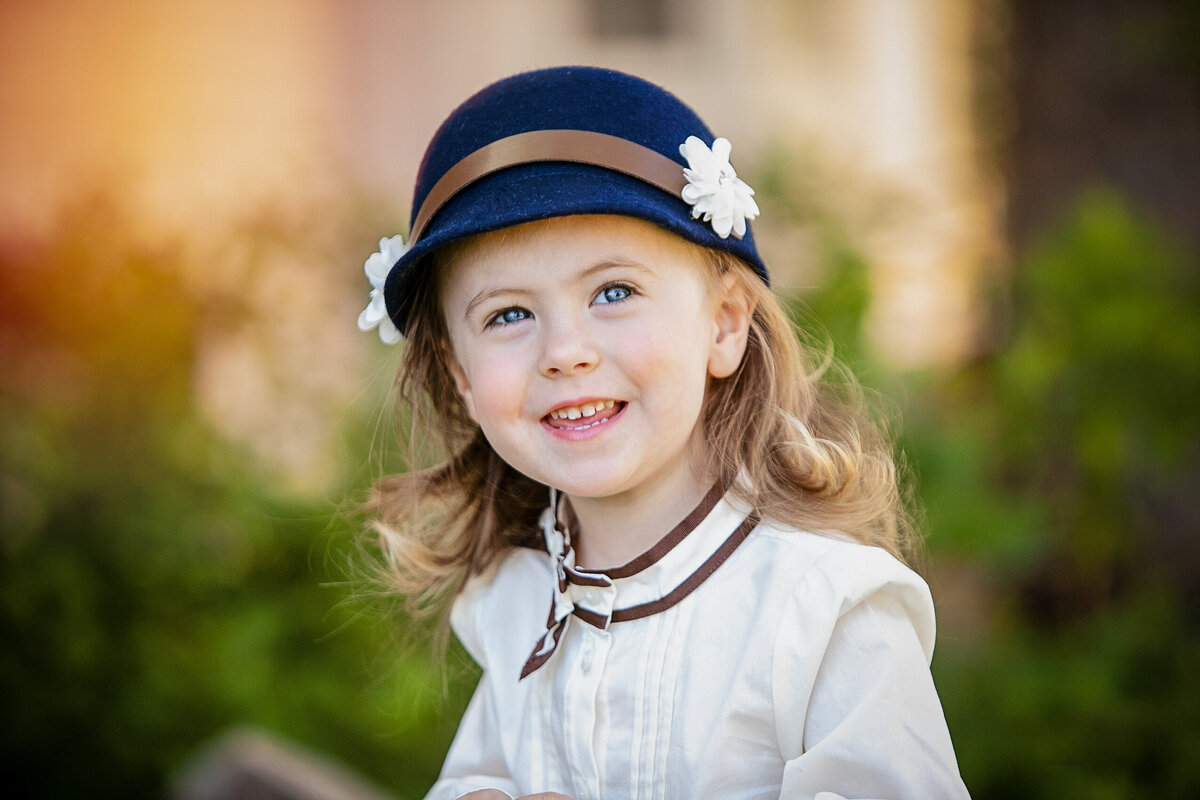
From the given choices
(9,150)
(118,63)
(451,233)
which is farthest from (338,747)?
(118,63)

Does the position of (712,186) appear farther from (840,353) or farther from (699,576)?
(840,353)

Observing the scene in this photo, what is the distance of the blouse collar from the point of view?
179cm

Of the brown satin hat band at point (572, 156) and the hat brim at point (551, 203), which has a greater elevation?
the brown satin hat band at point (572, 156)

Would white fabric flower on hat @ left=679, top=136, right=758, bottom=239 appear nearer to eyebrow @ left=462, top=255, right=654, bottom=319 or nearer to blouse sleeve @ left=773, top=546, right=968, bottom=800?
eyebrow @ left=462, top=255, right=654, bottom=319

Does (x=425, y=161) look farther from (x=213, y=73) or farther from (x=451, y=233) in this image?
(x=213, y=73)

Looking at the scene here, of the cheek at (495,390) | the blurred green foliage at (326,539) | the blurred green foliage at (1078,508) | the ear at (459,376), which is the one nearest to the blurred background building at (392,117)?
the blurred green foliage at (326,539)

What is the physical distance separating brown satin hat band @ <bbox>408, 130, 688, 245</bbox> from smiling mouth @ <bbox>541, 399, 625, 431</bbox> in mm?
352

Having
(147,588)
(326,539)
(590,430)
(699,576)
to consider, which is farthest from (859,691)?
(147,588)

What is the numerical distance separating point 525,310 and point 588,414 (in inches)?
7.8

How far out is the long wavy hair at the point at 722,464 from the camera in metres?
1.85

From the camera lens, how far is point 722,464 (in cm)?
189

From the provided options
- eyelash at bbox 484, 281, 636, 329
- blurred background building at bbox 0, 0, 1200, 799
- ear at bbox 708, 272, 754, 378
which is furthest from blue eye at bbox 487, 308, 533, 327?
blurred background building at bbox 0, 0, 1200, 799

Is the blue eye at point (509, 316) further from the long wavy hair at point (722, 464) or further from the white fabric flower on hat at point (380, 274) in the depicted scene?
the white fabric flower on hat at point (380, 274)

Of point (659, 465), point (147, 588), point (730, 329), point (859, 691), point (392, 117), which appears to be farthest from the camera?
point (392, 117)
